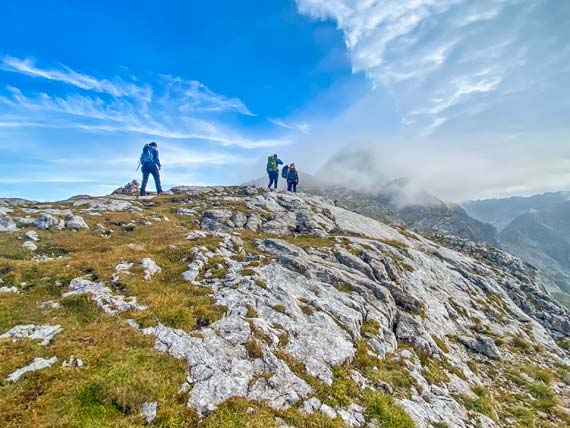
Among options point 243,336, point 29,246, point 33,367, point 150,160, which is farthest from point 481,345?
point 150,160

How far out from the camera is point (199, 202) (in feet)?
163

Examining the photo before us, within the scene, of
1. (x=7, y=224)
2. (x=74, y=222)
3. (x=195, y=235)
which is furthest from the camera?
(x=74, y=222)

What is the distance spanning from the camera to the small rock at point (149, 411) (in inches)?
412

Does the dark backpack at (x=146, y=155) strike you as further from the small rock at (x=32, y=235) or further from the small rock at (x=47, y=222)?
the small rock at (x=32, y=235)

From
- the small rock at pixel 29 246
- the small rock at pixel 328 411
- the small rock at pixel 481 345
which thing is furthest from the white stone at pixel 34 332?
the small rock at pixel 481 345

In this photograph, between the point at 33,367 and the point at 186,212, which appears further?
the point at 186,212

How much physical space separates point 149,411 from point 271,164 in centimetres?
4558

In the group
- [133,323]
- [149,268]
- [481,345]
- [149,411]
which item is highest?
[149,268]

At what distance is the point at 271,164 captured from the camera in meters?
53.4

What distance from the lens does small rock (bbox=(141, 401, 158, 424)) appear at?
10.5 meters

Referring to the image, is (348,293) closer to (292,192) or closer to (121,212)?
(121,212)

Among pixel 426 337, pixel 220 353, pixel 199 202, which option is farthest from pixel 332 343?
pixel 199 202

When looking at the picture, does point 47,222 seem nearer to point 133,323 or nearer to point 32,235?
point 32,235

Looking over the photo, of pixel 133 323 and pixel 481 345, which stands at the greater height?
pixel 133 323
